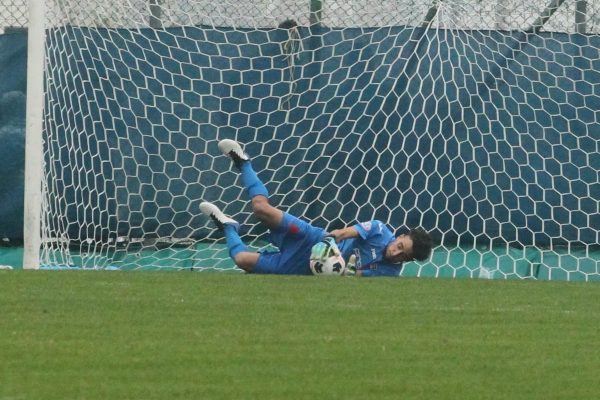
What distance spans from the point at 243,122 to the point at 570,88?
310 centimetres

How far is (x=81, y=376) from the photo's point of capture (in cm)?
543

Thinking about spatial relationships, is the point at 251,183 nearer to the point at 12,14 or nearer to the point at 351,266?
the point at 351,266

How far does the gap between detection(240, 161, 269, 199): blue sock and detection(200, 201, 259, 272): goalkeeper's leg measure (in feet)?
1.65

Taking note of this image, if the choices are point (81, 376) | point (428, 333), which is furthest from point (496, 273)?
point (81, 376)

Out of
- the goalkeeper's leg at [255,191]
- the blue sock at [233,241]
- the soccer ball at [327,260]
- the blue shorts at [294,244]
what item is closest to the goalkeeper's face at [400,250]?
the soccer ball at [327,260]

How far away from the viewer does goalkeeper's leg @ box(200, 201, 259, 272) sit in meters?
11.5

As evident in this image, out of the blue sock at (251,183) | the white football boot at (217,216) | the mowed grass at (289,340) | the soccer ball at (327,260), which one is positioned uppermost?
the blue sock at (251,183)

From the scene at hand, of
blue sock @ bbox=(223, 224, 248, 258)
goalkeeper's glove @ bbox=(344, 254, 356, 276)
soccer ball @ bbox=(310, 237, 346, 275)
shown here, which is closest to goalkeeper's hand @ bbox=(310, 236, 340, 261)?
soccer ball @ bbox=(310, 237, 346, 275)

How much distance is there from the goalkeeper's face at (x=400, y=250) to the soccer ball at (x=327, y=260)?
0.38 meters

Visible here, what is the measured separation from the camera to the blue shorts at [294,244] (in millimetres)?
11125

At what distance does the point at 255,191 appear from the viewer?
442 inches

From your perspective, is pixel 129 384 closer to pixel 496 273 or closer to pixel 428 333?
pixel 428 333

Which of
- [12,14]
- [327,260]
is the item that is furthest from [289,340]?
[12,14]

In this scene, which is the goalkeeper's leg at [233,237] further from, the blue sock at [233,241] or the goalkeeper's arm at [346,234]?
the goalkeeper's arm at [346,234]
